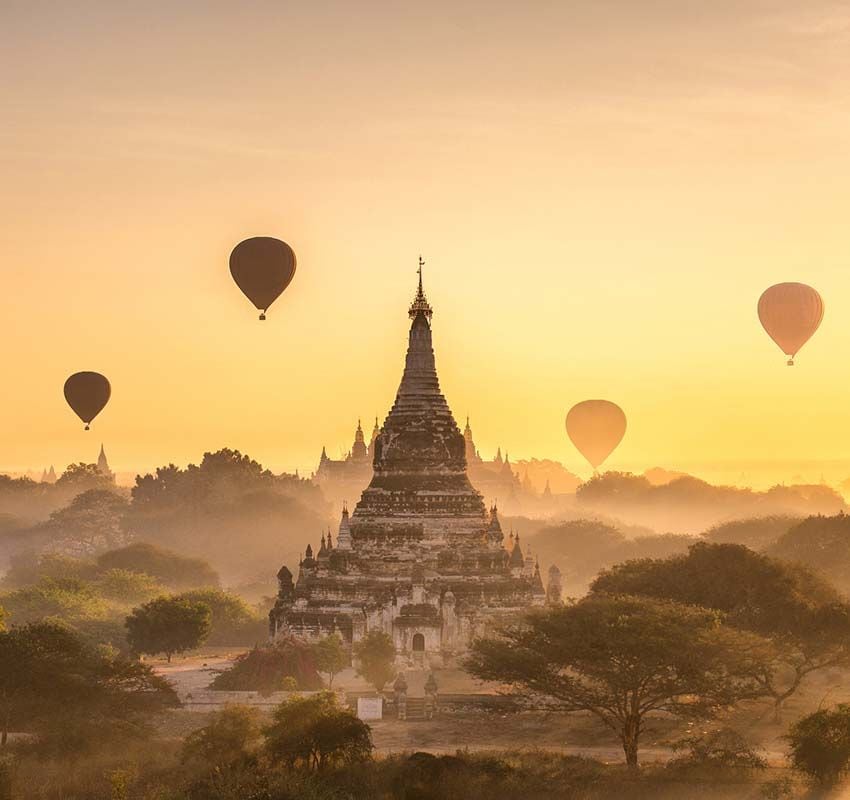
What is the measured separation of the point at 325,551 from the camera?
79562 millimetres

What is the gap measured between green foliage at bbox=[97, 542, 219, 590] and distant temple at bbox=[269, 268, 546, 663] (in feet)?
147

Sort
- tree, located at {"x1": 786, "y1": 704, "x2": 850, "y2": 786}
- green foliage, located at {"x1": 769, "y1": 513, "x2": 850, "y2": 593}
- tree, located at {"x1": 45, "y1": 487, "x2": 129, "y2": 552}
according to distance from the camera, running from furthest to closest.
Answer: tree, located at {"x1": 45, "y1": 487, "x2": 129, "y2": 552}, green foliage, located at {"x1": 769, "y1": 513, "x2": 850, "y2": 593}, tree, located at {"x1": 786, "y1": 704, "x2": 850, "y2": 786}

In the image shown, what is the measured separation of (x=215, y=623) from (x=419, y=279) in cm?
2632

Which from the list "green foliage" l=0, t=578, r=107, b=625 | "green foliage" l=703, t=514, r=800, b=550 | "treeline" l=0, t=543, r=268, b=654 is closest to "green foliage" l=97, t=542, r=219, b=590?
"treeline" l=0, t=543, r=268, b=654

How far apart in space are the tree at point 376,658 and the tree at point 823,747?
2460 cm

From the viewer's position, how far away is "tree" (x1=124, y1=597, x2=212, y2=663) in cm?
7762

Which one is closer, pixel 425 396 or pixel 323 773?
pixel 323 773

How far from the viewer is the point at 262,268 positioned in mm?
83812

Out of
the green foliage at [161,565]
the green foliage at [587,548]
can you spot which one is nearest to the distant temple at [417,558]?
the green foliage at [161,565]

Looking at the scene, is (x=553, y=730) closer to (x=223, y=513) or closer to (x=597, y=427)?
(x=597, y=427)

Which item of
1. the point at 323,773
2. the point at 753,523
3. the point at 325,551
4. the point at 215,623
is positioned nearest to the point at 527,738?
the point at 323,773

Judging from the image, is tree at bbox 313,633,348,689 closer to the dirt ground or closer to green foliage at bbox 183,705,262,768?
the dirt ground

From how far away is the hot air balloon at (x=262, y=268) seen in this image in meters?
83.8

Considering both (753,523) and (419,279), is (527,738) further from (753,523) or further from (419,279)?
(753,523)
